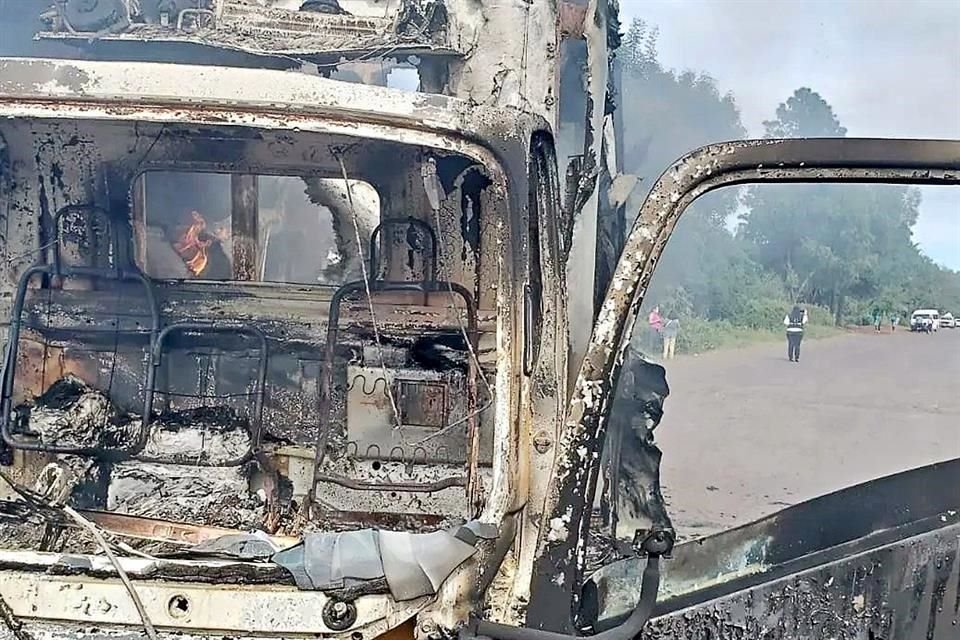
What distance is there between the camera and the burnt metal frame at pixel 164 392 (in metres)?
3.60

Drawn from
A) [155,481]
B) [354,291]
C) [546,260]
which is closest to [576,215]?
[354,291]

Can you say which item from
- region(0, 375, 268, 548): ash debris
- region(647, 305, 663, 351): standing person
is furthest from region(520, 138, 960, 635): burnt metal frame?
region(647, 305, 663, 351): standing person

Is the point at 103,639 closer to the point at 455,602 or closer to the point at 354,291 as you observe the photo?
the point at 455,602

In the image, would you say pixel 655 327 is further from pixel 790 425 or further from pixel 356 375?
pixel 356 375

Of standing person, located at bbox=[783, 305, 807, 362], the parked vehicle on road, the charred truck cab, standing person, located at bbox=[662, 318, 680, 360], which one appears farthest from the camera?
the parked vehicle on road

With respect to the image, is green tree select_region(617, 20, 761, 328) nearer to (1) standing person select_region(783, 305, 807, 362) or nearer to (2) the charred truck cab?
(1) standing person select_region(783, 305, 807, 362)

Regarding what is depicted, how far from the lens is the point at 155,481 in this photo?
3.55 metres

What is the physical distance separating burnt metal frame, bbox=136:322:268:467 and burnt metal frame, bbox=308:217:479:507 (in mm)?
237

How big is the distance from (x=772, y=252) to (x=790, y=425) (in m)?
9.85

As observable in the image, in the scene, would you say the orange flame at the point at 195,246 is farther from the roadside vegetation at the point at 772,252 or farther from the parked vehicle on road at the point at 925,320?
the parked vehicle on road at the point at 925,320

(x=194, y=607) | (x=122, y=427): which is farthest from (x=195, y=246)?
(x=194, y=607)

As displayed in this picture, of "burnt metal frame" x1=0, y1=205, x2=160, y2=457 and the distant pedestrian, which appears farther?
the distant pedestrian

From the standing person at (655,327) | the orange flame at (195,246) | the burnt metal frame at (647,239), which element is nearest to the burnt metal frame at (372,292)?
the orange flame at (195,246)

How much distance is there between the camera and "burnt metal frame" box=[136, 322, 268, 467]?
3.60 meters
